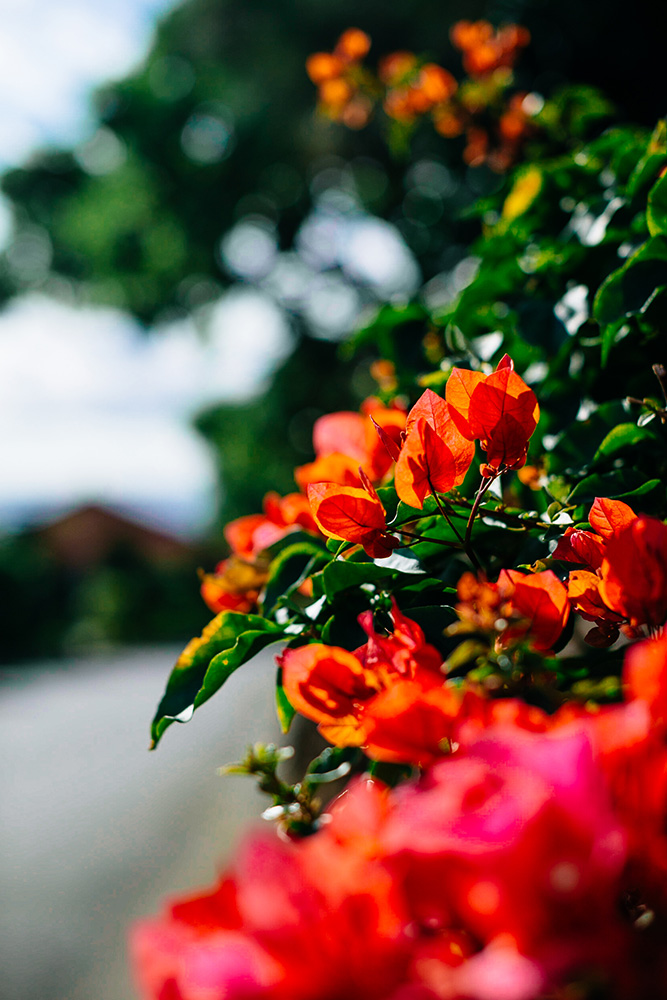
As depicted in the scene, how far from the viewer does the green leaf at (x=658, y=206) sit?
20.0 inches

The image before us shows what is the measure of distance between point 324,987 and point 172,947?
0.06m

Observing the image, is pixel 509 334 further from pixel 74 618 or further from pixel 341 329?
pixel 74 618

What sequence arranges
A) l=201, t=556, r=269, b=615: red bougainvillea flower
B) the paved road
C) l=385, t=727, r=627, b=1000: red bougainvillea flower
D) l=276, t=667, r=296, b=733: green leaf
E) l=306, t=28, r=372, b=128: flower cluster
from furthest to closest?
the paved road < l=306, t=28, r=372, b=128: flower cluster < l=201, t=556, r=269, b=615: red bougainvillea flower < l=276, t=667, r=296, b=733: green leaf < l=385, t=727, r=627, b=1000: red bougainvillea flower

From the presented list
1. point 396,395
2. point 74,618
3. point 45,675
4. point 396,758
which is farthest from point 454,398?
point 74,618

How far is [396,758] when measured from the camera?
29 cm

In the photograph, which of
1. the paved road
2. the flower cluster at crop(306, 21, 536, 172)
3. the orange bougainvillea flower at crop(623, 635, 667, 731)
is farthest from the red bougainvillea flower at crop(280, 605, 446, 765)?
the paved road

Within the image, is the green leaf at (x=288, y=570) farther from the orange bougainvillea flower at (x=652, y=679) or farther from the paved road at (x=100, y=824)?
the paved road at (x=100, y=824)

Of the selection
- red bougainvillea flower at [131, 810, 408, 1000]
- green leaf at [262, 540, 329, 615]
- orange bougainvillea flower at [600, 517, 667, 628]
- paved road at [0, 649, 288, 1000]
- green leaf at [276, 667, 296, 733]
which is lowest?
paved road at [0, 649, 288, 1000]

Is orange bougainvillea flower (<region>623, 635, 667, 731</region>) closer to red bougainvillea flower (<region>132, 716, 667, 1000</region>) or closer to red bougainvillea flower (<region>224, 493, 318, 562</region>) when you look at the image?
red bougainvillea flower (<region>132, 716, 667, 1000</region>)

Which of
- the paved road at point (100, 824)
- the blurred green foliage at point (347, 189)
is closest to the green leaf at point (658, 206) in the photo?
the blurred green foliage at point (347, 189)

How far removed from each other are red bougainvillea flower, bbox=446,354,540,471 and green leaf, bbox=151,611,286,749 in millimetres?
174

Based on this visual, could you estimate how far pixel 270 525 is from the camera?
634 millimetres

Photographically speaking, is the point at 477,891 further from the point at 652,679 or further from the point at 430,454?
the point at 430,454

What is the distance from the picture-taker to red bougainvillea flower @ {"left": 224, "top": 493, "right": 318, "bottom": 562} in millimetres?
606
